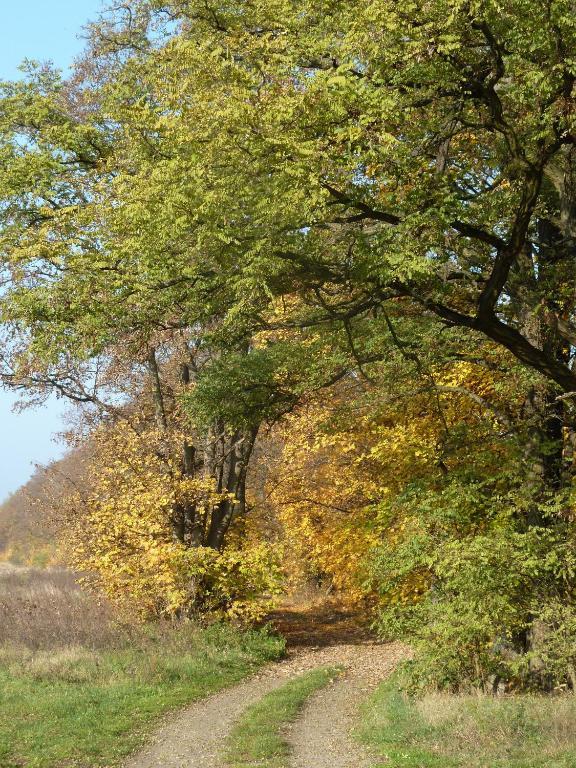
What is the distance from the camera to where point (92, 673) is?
46.9 ft

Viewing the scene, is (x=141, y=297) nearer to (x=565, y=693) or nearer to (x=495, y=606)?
(x=495, y=606)

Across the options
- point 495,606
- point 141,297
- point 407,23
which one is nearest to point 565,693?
point 495,606

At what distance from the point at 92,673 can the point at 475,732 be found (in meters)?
7.48

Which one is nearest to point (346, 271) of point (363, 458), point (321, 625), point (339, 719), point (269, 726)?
point (269, 726)

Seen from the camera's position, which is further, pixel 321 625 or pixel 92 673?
pixel 321 625

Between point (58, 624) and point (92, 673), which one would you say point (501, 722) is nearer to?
point (92, 673)

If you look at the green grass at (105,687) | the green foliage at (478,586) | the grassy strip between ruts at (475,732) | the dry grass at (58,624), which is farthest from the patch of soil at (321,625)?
the grassy strip between ruts at (475,732)

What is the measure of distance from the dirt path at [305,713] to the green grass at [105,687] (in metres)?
0.39

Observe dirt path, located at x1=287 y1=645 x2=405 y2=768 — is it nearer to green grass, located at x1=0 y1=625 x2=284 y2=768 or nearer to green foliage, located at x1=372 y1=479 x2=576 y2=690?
green foliage, located at x1=372 y1=479 x2=576 y2=690

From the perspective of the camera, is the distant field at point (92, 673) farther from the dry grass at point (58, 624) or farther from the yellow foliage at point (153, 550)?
the yellow foliage at point (153, 550)

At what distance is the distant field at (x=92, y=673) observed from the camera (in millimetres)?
10188

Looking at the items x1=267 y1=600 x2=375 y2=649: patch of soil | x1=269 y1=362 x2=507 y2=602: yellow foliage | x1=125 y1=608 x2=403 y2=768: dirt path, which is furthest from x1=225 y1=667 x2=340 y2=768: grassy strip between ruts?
x1=267 y1=600 x2=375 y2=649: patch of soil

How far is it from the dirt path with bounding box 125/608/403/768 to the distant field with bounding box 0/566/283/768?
0.39 m

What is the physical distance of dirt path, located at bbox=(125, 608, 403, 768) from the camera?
9.78m
